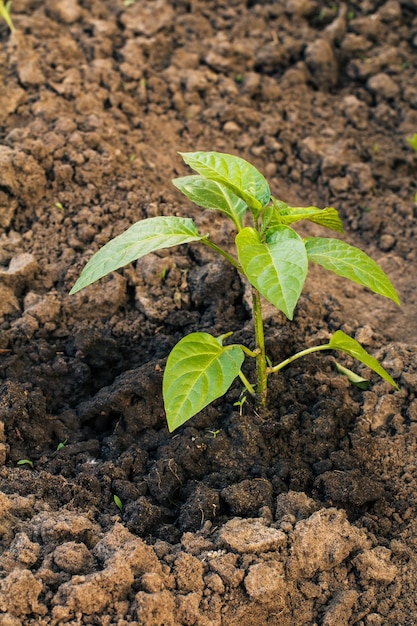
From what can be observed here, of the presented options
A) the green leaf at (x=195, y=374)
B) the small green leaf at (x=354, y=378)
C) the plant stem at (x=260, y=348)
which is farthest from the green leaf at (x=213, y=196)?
the small green leaf at (x=354, y=378)

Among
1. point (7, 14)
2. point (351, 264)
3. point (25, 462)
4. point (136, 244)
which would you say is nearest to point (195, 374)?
point (136, 244)

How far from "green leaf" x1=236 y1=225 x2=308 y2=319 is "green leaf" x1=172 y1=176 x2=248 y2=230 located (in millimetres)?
192

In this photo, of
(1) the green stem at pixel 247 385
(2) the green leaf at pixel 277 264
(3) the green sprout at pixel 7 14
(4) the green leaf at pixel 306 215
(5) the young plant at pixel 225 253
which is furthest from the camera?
(3) the green sprout at pixel 7 14

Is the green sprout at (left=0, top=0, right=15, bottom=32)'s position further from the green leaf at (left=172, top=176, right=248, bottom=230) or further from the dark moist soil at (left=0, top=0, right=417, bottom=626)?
the green leaf at (left=172, top=176, right=248, bottom=230)

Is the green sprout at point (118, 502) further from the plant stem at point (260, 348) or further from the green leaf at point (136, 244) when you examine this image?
the green leaf at point (136, 244)

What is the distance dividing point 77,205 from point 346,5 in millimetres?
2105

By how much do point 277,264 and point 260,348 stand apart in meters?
0.50

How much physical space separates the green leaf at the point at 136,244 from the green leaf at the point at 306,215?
26 centimetres

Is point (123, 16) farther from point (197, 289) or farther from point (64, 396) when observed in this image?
point (64, 396)

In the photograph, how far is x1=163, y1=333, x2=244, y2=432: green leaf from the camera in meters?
2.25

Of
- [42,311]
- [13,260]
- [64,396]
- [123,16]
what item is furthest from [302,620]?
[123,16]

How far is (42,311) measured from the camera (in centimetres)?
301

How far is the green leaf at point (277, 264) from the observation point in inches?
77.5

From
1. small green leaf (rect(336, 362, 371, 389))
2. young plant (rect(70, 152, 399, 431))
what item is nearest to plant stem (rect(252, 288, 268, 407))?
young plant (rect(70, 152, 399, 431))
